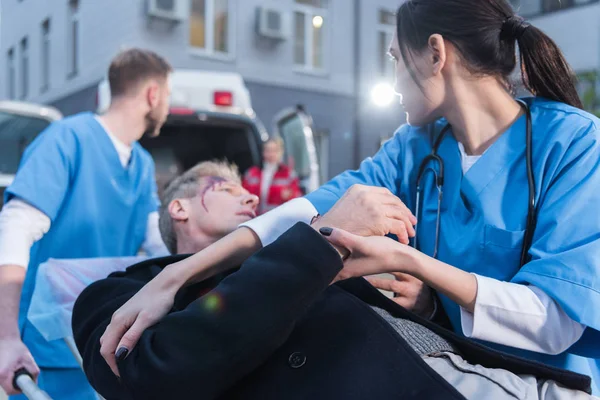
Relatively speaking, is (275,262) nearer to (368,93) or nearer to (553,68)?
(553,68)

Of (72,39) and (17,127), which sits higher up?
(72,39)

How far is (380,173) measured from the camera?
1.70 m

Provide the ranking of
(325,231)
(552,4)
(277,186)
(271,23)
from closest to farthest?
(325,231) < (277,186) < (271,23) < (552,4)

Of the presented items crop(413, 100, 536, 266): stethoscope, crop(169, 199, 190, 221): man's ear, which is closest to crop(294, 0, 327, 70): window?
crop(169, 199, 190, 221): man's ear

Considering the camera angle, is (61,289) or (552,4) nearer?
(61,289)

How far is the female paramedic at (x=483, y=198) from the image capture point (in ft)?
4.07

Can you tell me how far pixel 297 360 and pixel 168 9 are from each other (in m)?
9.88

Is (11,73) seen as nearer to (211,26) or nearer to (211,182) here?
(211,26)

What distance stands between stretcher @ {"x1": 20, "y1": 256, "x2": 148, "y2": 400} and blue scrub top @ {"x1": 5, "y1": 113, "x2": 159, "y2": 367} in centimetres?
14

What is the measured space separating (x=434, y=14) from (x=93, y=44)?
10186 millimetres

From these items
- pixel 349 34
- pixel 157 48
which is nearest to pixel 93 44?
pixel 157 48

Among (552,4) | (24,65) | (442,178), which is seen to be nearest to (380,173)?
(442,178)

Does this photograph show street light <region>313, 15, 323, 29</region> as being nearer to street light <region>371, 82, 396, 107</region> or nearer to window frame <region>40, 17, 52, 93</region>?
street light <region>371, 82, 396, 107</region>

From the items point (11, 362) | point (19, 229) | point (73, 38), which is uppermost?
point (73, 38)
